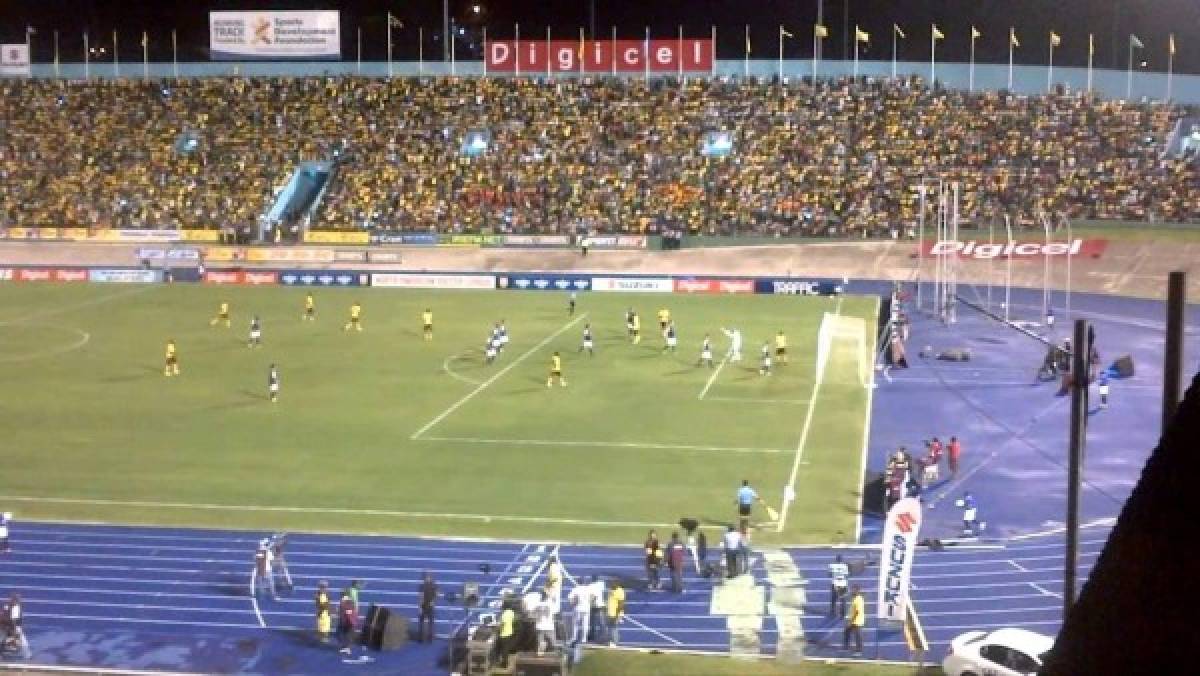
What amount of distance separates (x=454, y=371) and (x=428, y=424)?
656 centimetres

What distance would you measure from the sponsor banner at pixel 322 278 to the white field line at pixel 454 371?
17.8 m

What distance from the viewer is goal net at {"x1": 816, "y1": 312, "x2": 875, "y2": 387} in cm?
3928

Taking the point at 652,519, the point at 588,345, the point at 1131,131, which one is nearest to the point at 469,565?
the point at 652,519

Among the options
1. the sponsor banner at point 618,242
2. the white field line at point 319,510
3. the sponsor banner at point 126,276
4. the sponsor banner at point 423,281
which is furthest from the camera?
the sponsor banner at point 618,242

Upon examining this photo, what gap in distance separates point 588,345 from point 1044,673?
40556mm

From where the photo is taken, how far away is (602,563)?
22953mm

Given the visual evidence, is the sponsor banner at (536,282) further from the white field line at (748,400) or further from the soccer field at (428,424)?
the white field line at (748,400)

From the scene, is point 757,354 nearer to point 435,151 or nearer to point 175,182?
point 435,151

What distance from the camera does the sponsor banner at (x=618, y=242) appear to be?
6456 centimetres

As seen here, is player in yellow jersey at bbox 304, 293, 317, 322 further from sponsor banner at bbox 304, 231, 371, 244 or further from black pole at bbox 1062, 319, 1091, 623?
black pole at bbox 1062, 319, 1091, 623

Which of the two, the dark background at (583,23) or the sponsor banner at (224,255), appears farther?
the dark background at (583,23)

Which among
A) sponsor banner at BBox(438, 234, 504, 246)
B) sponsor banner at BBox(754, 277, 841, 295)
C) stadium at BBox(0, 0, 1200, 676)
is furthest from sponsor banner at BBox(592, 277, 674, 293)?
sponsor banner at BBox(438, 234, 504, 246)

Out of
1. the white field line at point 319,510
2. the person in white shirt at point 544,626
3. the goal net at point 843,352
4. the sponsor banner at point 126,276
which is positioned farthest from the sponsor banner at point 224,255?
the person in white shirt at point 544,626

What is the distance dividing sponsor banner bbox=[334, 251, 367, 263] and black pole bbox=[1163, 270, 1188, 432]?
60.4 meters
